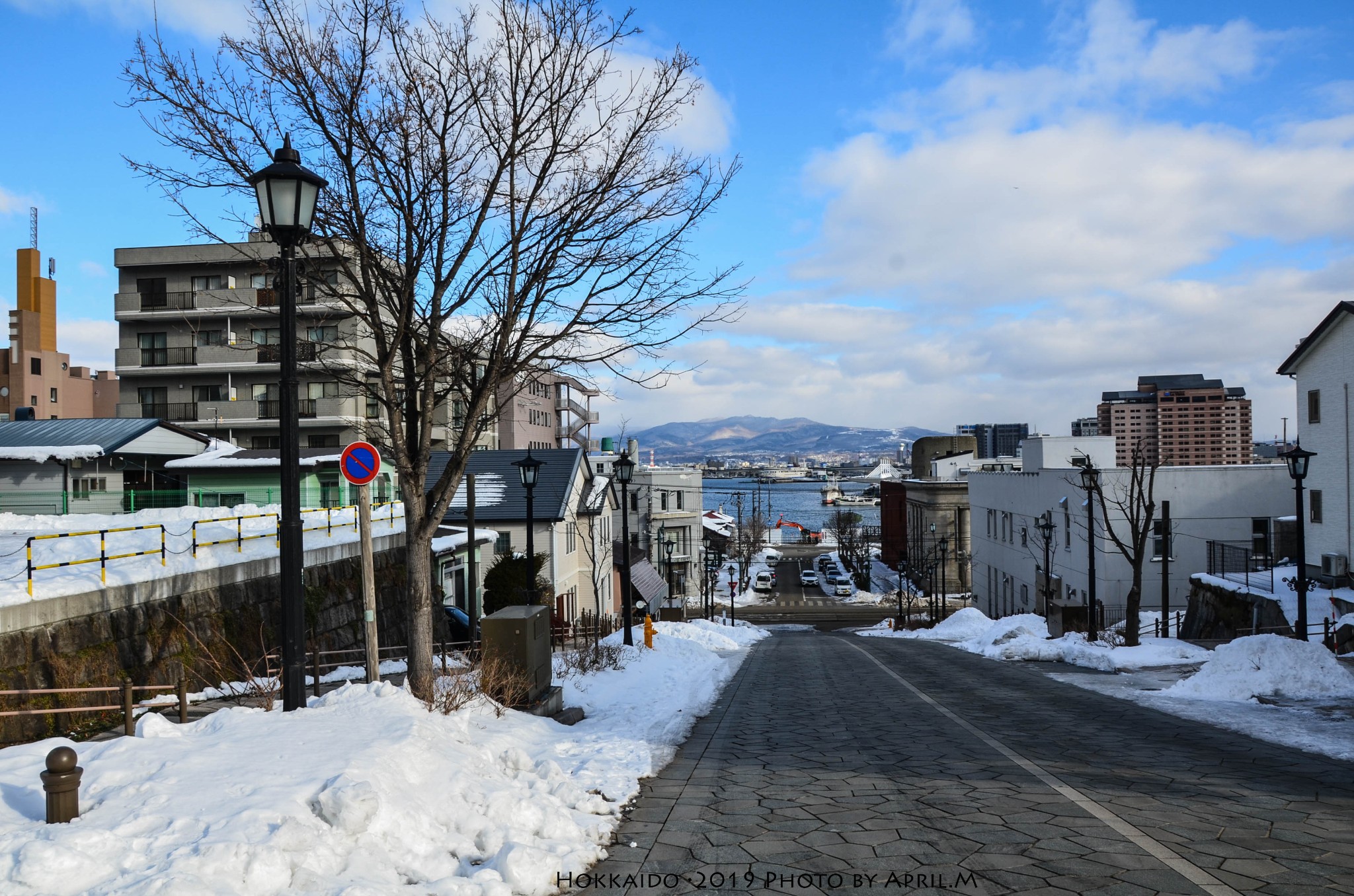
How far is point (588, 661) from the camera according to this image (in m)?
16.1

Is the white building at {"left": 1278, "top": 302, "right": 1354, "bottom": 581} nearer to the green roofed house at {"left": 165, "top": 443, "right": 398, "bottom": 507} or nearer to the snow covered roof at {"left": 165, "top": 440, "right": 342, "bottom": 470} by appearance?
the green roofed house at {"left": 165, "top": 443, "right": 398, "bottom": 507}

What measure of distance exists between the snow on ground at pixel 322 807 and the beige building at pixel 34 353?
74.0 m

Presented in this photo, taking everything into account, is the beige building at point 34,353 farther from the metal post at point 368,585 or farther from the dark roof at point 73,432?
the metal post at point 368,585

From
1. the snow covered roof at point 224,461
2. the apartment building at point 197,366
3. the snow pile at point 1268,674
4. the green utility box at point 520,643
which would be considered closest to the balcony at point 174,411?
the apartment building at point 197,366

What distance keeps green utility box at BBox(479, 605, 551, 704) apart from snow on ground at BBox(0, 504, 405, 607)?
234 inches

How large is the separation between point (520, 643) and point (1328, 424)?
103 ft

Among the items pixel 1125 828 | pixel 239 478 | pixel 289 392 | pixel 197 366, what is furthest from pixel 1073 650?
pixel 197 366

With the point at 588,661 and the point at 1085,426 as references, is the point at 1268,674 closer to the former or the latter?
the point at 588,661

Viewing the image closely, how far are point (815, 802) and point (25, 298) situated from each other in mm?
80774

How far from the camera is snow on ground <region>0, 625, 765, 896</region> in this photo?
4852mm

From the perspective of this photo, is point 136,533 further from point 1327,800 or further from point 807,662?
point 1327,800

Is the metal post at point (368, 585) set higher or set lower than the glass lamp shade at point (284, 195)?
lower

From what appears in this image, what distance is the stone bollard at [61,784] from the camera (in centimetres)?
521

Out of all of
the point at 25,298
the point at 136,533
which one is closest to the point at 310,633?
the point at 136,533
